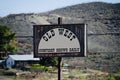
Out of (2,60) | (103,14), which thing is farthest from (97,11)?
(2,60)

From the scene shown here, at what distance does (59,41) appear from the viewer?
7180mm

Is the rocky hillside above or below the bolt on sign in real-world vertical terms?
above

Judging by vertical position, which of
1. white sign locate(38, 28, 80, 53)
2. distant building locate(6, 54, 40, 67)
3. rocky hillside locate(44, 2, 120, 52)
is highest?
rocky hillside locate(44, 2, 120, 52)

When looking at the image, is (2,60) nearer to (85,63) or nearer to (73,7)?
(85,63)

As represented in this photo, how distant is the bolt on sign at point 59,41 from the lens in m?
7.09

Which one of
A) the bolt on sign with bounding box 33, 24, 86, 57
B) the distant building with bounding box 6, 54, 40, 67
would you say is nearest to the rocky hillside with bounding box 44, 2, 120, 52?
the distant building with bounding box 6, 54, 40, 67

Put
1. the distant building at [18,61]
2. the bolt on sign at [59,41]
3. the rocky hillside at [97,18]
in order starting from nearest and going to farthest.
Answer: the bolt on sign at [59,41] < the distant building at [18,61] < the rocky hillside at [97,18]

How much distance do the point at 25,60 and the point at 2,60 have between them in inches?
141

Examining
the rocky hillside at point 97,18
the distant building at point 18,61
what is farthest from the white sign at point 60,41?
the rocky hillside at point 97,18

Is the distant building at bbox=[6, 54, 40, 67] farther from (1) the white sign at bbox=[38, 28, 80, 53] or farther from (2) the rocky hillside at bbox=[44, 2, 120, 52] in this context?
(2) the rocky hillside at bbox=[44, 2, 120, 52]

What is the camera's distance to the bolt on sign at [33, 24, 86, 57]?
23.2 ft

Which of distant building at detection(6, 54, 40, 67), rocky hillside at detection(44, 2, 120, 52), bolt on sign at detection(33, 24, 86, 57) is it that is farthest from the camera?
rocky hillside at detection(44, 2, 120, 52)

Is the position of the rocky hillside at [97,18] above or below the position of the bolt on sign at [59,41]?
above

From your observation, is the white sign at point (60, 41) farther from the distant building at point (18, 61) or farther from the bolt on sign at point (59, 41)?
the distant building at point (18, 61)
